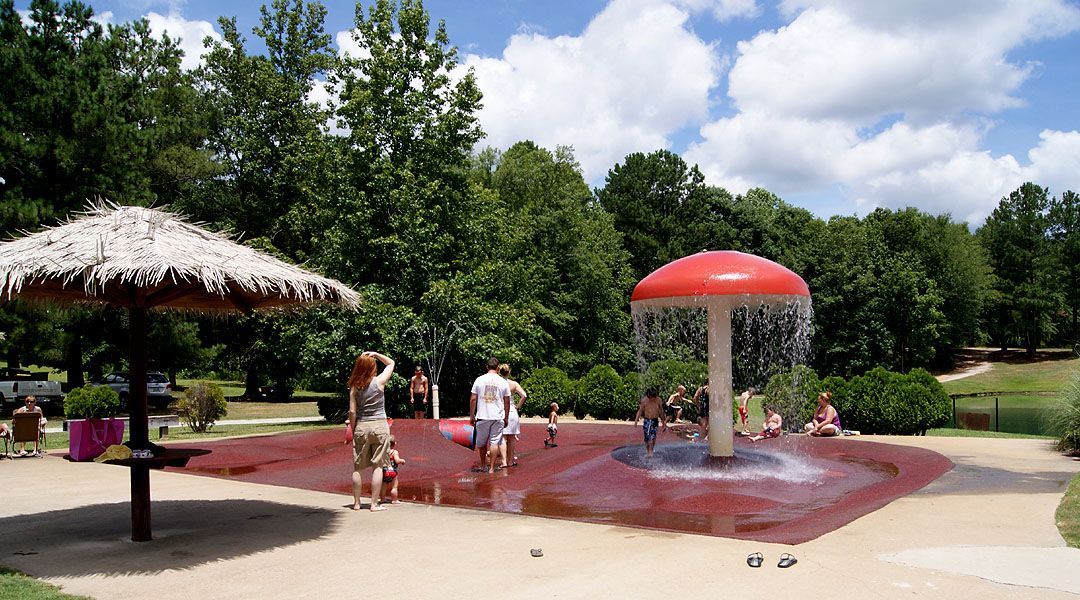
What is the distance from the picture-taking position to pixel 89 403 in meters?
24.1

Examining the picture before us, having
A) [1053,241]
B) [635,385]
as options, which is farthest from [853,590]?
[1053,241]

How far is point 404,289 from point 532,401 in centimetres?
629

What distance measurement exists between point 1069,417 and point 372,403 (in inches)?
523

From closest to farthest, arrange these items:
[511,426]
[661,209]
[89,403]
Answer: [511,426] < [89,403] < [661,209]

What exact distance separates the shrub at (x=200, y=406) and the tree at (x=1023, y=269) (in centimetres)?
6869

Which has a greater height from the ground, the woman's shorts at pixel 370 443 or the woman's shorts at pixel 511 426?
the woman's shorts at pixel 370 443

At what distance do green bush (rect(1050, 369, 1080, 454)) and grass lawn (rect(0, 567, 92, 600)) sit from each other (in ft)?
52.8

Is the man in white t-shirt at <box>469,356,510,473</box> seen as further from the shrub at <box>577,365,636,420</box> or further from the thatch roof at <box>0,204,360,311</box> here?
the shrub at <box>577,365,636,420</box>

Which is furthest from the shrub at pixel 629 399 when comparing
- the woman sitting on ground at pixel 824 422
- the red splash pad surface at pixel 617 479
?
the woman sitting on ground at pixel 824 422

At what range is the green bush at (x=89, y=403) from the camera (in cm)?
2403

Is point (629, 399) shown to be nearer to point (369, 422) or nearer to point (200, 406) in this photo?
point (200, 406)

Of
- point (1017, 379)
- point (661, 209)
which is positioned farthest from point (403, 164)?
point (1017, 379)

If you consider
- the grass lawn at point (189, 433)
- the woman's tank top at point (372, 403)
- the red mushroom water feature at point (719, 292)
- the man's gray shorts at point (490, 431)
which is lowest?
the grass lawn at point (189, 433)

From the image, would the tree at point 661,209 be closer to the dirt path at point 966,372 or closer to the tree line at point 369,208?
the tree line at point 369,208
